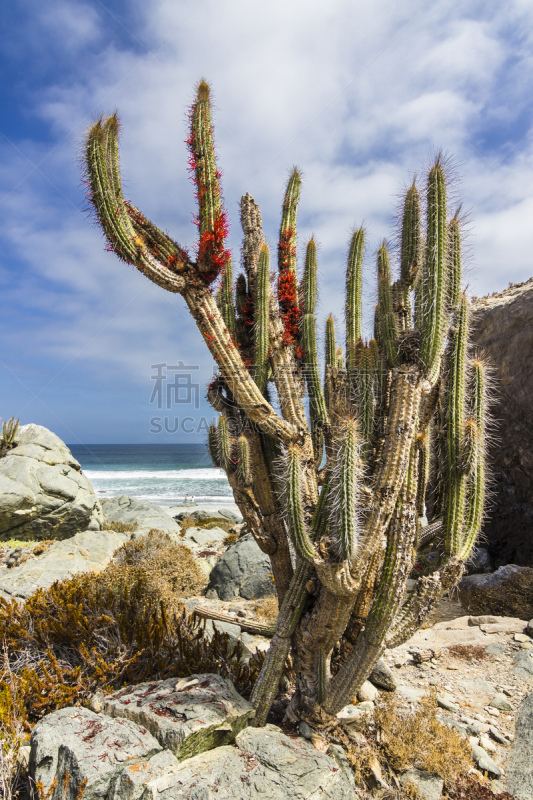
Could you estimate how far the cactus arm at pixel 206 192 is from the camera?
3574mm

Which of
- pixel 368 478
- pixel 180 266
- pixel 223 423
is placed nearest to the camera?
pixel 368 478

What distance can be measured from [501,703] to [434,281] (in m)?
4.05

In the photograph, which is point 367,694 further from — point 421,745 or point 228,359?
point 228,359

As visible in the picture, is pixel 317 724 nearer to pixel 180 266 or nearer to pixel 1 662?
pixel 1 662

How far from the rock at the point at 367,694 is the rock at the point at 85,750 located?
2102mm

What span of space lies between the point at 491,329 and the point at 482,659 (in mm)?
5725

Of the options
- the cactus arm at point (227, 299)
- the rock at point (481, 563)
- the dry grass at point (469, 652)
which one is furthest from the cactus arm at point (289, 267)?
the rock at point (481, 563)

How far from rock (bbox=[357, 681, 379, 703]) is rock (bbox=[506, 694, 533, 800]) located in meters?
1.13

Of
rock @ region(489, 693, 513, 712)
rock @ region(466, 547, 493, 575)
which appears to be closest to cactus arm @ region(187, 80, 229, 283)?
rock @ region(489, 693, 513, 712)

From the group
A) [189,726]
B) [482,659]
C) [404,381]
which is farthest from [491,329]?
[189,726]

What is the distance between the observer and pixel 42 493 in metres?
9.98

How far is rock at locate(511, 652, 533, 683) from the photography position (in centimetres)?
461

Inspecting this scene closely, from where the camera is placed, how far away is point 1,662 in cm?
390

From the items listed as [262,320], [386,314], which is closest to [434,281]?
[386,314]
